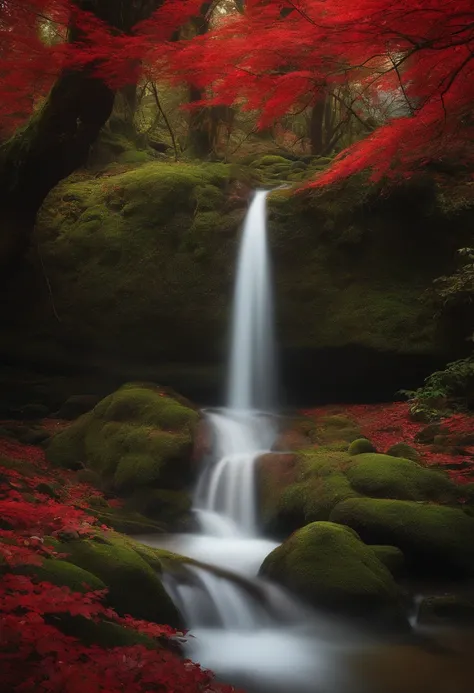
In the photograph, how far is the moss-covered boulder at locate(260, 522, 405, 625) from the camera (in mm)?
5910

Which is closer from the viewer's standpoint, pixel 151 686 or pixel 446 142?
pixel 151 686

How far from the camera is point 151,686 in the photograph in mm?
3443

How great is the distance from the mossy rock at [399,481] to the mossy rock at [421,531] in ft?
1.21

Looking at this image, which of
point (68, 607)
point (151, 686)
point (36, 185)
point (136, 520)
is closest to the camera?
point (151, 686)

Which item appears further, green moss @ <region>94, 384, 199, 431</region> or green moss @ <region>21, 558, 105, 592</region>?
green moss @ <region>94, 384, 199, 431</region>

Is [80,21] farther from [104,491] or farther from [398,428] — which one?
[398,428]

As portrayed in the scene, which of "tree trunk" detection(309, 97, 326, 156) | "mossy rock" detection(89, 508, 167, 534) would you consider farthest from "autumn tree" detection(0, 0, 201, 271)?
"tree trunk" detection(309, 97, 326, 156)

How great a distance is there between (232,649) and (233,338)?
311 inches

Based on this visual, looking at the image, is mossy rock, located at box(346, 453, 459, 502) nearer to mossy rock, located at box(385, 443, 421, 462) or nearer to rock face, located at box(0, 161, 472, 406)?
mossy rock, located at box(385, 443, 421, 462)

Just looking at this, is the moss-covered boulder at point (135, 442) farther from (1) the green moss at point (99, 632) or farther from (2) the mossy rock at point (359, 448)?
(1) the green moss at point (99, 632)

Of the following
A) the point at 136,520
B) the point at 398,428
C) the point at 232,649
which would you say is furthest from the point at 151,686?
the point at 398,428

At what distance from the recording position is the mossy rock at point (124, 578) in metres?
5.08

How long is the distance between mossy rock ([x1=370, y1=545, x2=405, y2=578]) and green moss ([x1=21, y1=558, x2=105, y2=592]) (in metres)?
3.24

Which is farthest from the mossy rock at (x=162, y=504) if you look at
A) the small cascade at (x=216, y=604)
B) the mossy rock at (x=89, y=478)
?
the small cascade at (x=216, y=604)
